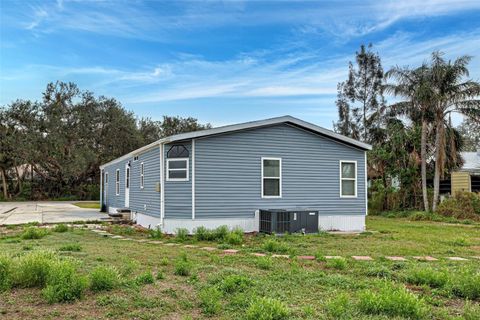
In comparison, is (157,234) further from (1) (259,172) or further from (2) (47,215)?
(2) (47,215)

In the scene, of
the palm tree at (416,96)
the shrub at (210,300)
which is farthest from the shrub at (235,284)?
the palm tree at (416,96)

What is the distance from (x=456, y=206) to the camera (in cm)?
1888

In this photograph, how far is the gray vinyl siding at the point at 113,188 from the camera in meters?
18.7

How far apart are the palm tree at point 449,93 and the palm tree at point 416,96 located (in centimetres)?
34

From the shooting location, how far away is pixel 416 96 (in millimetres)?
19812

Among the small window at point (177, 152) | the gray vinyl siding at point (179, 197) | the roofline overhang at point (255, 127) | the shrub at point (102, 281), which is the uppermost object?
the roofline overhang at point (255, 127)

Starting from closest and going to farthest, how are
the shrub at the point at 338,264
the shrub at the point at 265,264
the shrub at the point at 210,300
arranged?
the shrub at the point at 210,300
the shrub at the point at 265,264
the shrub at the point at 338,264

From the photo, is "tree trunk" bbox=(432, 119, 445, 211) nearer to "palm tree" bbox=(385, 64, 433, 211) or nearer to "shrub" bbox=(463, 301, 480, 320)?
"palm tree" bbox=(385, 64, 433, 211)

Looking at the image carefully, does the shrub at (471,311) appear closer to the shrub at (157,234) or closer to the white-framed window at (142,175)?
the shrub at (157,234)

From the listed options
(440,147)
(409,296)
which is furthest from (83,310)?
(440,147)

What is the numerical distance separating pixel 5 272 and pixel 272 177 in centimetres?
875

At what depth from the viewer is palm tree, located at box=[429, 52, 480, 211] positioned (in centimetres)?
1938

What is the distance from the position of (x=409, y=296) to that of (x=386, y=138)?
66.3 ft

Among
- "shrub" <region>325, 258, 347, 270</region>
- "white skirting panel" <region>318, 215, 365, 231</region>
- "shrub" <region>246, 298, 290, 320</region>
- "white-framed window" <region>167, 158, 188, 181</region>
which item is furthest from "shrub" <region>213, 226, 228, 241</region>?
"shrub" <region>246, 298, 290, 320</region>
